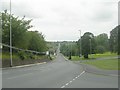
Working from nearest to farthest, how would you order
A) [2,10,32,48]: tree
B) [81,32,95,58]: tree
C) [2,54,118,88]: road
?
[2,54,118,88]: road, [2,10,32,48]: tree, [81,32,95,58]: tree

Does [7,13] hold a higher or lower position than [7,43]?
higher

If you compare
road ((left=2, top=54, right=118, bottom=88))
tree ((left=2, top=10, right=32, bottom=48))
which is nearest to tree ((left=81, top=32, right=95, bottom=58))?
tree ((left=2, top=10, right=32, bottom=48))

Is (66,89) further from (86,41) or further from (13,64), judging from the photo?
(86,41)

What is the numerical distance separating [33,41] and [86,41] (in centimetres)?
4684

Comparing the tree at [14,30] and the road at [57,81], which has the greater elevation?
the tree at [14,30]

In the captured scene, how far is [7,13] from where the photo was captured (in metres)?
59.6

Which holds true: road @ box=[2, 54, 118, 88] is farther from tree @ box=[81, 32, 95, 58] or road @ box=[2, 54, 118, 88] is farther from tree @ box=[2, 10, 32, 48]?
tree @ box=[81, 32, 95, 58]

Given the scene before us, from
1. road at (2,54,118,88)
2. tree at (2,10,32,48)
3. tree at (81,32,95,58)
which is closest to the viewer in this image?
road at (2,54,118,88)

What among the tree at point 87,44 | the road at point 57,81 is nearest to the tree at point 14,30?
the road at point 57,81

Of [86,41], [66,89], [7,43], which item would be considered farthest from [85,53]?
[66,89]

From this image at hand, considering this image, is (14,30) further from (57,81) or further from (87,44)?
(87,44)

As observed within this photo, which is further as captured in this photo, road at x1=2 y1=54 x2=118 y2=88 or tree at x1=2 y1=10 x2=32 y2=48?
tree at x1=2 y1=10 x2=32 y2=48

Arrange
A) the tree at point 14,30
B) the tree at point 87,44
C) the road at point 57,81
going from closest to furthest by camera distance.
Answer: the road at point 57,81 < the tree at point 14,30 < the tree at point 87,44

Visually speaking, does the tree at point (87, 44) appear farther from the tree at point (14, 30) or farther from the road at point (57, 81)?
the road at point (57, 81)
